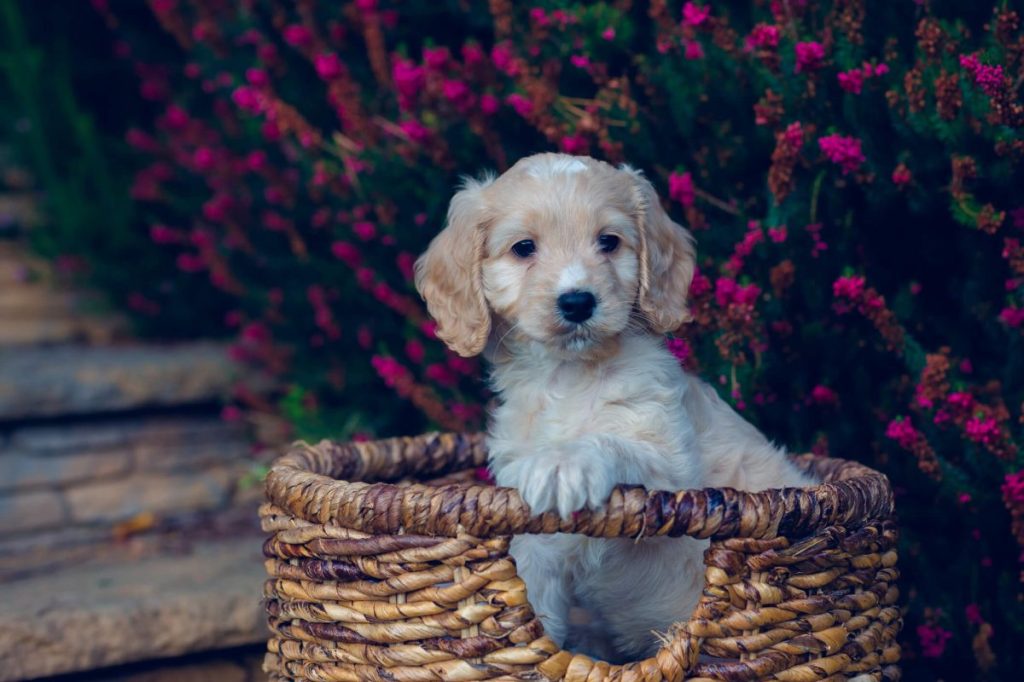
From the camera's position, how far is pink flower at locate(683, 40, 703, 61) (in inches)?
110

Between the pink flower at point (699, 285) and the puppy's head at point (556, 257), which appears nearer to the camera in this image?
the puppy's head at point (556, 257)

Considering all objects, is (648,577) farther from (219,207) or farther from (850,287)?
(219,207)

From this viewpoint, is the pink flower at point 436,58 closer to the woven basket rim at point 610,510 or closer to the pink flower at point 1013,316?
the woven basket rim at point 610,510

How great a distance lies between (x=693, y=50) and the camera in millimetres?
2785

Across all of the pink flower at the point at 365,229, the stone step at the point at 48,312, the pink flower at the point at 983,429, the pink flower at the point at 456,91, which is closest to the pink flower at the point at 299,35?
the pink flower at the point at 365,229

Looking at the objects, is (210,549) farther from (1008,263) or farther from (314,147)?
(1008,263)

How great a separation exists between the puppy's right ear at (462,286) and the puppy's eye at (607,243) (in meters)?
0.29

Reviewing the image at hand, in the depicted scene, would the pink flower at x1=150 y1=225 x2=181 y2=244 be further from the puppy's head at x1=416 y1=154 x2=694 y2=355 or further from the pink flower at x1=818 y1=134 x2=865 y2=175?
the pink flower at x1=818 y1=134 x2=865 y2=175

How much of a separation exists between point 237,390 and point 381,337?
1.05 m

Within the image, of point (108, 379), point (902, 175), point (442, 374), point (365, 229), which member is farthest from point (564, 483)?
point (108, 379)

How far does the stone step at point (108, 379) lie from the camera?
4527 millimetres

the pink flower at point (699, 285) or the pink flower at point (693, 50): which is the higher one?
the pink flower at point (693, 50)

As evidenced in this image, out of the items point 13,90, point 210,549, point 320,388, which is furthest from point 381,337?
point 13,90

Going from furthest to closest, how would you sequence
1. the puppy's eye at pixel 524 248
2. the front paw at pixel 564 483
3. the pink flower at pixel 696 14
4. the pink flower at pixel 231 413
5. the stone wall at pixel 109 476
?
1. the pink flower at pixel 231 413
2. the stone wall at pixel 109 476
3. the pink flower at pixel 696 14
4. the puppy's eye at pixel 524 248
5. the front paw at pixel 564 483
